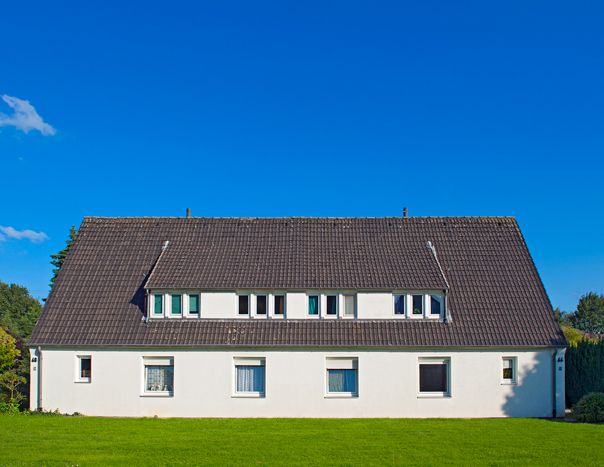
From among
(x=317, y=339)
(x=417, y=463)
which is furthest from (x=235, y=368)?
(x=417, y=463)

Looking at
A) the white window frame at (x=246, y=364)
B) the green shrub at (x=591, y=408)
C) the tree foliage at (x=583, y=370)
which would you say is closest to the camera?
the green shrub at (x=591, y=408)

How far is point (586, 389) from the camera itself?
2633cm

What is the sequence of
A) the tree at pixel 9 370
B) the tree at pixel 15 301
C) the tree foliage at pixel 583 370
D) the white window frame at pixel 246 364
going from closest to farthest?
the white window frame at pixel 246 364
the tree foliage at pixel 583 370
the tree at pixel 9 370
the tree at pixel 15 301

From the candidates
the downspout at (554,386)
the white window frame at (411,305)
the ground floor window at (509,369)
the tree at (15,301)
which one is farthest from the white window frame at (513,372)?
the tree at (15,301)

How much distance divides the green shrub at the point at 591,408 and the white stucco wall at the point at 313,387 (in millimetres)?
1312

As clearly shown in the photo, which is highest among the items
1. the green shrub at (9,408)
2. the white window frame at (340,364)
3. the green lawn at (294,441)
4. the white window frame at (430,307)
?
the white window frame at (430,307)

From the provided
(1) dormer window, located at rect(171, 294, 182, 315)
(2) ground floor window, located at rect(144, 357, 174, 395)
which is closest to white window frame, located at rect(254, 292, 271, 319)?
(1) dormer window, located at rect(171, 294, 182, 315)

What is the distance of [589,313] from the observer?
94.2m

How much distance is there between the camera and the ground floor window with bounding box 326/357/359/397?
2539 centimetres

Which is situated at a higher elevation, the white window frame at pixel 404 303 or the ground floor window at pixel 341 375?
the white window frame at pixel 404 303

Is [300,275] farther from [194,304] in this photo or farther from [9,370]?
[9,370]

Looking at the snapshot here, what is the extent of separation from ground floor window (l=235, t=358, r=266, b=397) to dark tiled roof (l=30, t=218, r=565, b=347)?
79 centimetres

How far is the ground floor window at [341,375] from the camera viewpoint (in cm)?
2539

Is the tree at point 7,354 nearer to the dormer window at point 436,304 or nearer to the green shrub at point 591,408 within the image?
the dormer window at point 436,304
